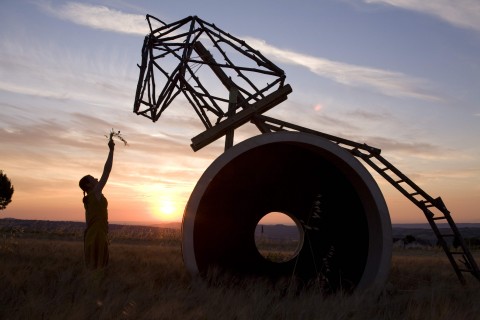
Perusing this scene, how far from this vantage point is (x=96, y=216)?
830 cm

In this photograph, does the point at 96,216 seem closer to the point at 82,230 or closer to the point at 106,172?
the point at 106,172

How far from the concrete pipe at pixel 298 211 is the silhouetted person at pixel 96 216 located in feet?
4.80

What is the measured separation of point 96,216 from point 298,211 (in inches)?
148

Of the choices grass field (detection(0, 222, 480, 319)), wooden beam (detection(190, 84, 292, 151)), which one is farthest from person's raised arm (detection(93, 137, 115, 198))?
wooden beam (detection(190, 84, 292, 151))

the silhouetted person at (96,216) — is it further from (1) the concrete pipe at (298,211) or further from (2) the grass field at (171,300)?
(1) the concrete pipe at (298,211)

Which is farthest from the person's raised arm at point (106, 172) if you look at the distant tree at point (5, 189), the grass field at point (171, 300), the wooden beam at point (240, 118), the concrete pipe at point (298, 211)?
the distant tree at point (5, 189)

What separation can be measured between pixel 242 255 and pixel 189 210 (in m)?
1.46

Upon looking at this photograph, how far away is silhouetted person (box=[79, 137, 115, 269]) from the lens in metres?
8.17

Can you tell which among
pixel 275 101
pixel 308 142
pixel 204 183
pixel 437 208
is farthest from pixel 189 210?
pixel 437 208

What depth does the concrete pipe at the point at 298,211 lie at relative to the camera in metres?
9.05

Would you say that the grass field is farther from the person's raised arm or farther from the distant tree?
the distant tree

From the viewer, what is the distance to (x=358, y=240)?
32.6 feet

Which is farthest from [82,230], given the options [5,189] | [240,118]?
[240,118]

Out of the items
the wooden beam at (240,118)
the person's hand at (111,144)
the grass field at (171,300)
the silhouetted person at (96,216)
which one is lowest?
the grass field at (171,300)
